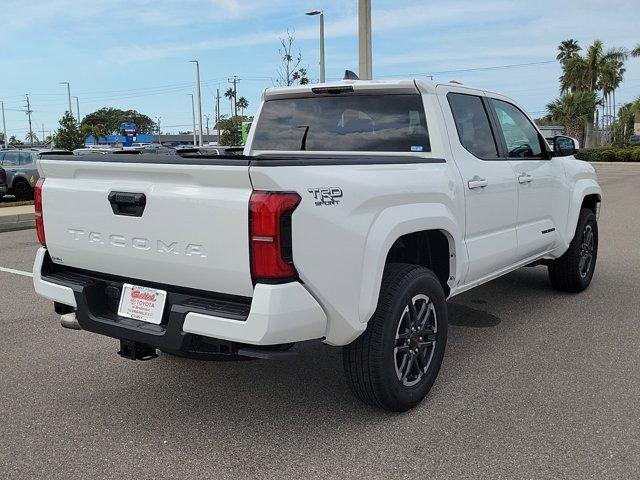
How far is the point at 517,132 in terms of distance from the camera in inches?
205

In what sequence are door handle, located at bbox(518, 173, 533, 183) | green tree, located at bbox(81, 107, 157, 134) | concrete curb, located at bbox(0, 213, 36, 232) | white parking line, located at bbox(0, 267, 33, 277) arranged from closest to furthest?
door handle, located at bbox(518, 173, 533, 183) < white parking line, located at bbox(0, 267, 33, 277) < concrete curb, located at bbox(0, 213, 36, 232) < green tree, located at bbox(81, 107, 157, 134)

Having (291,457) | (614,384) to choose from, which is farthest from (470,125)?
(291,457)

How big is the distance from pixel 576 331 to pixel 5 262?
7202mm

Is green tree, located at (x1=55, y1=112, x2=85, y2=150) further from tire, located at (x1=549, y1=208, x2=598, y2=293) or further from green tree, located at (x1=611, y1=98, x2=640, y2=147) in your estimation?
green tree, located at (x1=611, y1=98, x2=640, y2=147)

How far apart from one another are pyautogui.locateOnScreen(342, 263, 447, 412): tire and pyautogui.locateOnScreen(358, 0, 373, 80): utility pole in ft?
34.5

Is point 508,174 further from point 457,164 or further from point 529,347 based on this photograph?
point 529,347

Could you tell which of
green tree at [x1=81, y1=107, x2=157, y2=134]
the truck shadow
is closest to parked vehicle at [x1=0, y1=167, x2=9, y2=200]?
the truck shadow

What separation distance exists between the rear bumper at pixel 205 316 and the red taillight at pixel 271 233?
7 centimetres

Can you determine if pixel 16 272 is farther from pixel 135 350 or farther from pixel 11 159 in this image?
pixel 11 159

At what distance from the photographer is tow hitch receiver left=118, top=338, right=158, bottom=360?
3350mm

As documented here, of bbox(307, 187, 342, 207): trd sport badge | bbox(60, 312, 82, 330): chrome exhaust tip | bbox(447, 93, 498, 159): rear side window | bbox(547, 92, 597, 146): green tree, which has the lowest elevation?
bbox(60, 312, 82, 330): chrome exhaust tip

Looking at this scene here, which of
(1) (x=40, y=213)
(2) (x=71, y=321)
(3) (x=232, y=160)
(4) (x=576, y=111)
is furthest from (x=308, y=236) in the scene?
(4) (x=576, y=111)

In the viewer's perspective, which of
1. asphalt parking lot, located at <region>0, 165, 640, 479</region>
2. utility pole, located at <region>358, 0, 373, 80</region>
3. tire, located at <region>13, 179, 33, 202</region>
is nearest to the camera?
asphalt parking lot, located at <region>0, 165, 640, 479</region>

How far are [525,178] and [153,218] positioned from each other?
3065 mm
